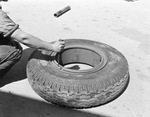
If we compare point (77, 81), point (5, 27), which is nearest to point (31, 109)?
point (77, 81)

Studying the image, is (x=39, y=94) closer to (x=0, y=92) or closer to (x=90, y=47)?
(x=0, y=92)

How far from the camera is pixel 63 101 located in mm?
2496

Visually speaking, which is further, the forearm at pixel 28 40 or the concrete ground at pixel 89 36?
the concrete ground at pixel 89 36

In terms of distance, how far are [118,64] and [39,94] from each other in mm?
951

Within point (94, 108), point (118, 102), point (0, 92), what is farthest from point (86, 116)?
point (0, 92)

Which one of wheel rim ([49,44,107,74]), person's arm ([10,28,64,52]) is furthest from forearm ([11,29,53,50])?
wheel rim ([49,44,107,74])

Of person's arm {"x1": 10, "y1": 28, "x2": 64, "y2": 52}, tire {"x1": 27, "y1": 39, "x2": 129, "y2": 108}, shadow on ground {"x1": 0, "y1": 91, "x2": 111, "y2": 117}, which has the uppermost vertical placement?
person's arm {"x1": 10, "y1": 28, "x2": 64, "y2": 52}

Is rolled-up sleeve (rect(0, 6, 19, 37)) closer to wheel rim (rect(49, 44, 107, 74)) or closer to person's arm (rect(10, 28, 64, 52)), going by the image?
person's arm (rect(10, 28, 64, 52))

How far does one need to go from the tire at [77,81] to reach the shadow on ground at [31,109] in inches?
2.8

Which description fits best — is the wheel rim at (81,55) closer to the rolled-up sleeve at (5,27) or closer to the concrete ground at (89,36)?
the concrete ground at (89,36)

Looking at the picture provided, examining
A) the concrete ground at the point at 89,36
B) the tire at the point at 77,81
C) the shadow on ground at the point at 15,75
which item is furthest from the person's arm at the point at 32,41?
the shadow on ground at the point at 15,75

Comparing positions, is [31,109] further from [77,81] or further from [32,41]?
[32,41]

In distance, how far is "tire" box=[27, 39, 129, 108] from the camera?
2.46 meters

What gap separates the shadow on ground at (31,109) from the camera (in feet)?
8.26
